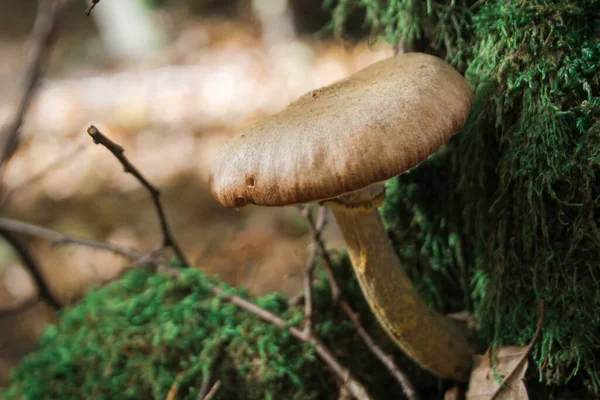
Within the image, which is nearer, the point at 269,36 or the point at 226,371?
the point at 226,371

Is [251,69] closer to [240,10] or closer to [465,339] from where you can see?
[240,10]

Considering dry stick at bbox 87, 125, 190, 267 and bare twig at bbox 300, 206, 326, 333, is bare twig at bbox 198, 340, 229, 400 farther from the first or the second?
dry stick at bbox 87, 125, 190, 267

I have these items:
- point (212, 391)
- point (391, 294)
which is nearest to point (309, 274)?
point (391, 294)

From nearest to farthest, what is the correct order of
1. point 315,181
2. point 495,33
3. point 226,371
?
point 315,181, point 495,33, point 226,371

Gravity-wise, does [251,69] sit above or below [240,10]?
below

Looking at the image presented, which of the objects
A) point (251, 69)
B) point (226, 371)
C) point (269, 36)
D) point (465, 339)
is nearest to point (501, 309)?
point (465, 339)

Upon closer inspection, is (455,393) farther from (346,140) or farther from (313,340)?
(346,140)

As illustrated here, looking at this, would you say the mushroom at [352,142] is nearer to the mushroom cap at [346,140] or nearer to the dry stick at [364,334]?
the mushroom cap at [346,140]

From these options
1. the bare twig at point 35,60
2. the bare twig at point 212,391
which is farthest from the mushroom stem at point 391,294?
the bare twig at point 35,60
